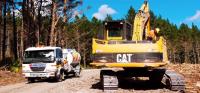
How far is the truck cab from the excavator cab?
21.0ft

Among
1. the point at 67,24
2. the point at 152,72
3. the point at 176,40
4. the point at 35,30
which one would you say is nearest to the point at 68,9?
the point at 67,24

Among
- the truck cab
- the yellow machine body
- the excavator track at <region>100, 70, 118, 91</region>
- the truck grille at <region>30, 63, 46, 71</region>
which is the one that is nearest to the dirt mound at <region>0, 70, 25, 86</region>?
the truck cab

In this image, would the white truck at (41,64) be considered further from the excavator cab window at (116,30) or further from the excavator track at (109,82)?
the excavator track at (109,82)

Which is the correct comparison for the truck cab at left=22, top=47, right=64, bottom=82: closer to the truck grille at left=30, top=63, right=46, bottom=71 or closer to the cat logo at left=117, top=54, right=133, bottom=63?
the truck grille at left=30, top=63, right=46, bottom=71

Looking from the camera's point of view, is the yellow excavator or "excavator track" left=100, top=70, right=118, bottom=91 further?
"excavator track" left=100, top=70, right=118, bottom=91

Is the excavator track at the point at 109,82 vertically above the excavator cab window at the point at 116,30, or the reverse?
the excavator cab window at the point at 116,30

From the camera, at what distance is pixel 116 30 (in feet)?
65.9

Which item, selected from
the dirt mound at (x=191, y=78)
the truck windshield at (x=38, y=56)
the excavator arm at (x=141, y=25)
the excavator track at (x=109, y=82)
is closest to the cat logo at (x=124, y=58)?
the excavator track at (x=109, y=82)

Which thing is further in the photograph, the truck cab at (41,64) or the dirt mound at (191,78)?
the truck cab at (41,64)

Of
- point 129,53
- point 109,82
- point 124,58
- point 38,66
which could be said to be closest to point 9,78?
point 38,66

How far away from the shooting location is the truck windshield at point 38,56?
82.9ft

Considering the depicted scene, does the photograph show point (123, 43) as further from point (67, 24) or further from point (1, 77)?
point (67, 24)

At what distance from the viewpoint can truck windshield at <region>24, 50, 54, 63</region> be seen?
2528 centimetres

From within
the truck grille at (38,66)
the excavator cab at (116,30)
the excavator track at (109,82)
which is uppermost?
the excavator cab at (116,30)
